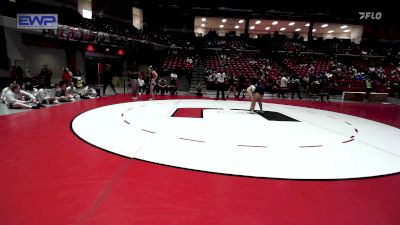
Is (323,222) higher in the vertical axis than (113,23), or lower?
lower

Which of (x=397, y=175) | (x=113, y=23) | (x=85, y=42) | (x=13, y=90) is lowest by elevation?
(x=397, y=175)

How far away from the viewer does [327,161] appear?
13.1 feet

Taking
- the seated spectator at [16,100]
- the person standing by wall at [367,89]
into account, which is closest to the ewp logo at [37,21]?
the seated spectator at [16,100]

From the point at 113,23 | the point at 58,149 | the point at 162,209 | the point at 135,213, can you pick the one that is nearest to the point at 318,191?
the point at 162,209

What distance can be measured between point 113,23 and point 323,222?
23.9 meters

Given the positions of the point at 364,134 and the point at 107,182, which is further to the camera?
the point at 364,134

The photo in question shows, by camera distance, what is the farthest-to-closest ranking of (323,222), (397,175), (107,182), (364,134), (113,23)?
(113,23)
(364,134)
(397,175)
(107,182)
(323,222)

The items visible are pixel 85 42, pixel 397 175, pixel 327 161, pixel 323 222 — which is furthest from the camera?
pixel 85 42

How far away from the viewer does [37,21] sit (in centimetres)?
1090

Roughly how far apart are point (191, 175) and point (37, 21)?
11286 millimetres

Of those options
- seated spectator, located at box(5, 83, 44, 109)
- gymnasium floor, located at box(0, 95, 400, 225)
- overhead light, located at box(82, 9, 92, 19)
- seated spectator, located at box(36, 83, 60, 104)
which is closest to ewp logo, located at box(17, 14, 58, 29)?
seated spectator, located at box(36, 83, 60, 104)

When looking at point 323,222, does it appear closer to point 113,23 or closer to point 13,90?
point 13,90

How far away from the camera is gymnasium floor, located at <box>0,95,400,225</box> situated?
2379mm

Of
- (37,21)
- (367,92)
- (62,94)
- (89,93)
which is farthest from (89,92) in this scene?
(367,92)
